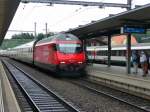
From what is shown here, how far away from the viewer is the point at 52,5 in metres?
28.9

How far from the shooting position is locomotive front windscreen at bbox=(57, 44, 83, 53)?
90.1 ft

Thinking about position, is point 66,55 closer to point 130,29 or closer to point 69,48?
point 69,48

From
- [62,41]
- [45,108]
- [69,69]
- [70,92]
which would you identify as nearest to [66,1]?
[62,41]

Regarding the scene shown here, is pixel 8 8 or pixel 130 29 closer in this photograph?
pixel 8 8

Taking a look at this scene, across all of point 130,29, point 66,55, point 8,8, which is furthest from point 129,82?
point 66,55

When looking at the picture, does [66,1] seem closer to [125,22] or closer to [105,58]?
[125,22]

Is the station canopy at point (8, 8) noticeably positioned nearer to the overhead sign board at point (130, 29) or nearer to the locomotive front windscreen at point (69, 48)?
the locomotive front windscreen at point (69, 48)

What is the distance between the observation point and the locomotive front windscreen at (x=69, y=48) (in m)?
27.5

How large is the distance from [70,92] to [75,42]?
8338 mm

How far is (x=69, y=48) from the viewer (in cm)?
2767

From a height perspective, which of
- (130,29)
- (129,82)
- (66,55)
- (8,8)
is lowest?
(129,82)

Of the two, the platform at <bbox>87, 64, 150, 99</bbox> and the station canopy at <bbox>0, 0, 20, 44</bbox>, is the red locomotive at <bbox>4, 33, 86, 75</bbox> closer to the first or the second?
the platform at <bbox>87, 64, 150, 99</bbox>

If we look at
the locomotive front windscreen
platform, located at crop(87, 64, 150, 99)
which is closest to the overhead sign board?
platform, located at crop(87, 64, 150, 99)

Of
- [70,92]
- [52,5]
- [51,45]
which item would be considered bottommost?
[70,92]
